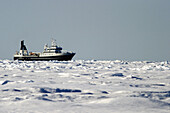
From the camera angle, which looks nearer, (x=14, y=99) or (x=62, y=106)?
(x=62, y=106)

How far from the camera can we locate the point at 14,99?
383cm

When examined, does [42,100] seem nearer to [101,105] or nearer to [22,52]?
[101,105]

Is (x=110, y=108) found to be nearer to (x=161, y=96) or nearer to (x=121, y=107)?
(x=121, y=107)

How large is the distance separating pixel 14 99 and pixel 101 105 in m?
1.41

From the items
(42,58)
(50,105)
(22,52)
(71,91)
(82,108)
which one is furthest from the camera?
(22,52)

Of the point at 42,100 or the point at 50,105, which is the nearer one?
the point at 50,105

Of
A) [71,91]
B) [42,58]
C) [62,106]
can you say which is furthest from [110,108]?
[42,58]

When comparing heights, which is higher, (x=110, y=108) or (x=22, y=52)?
(x=22, y=52)

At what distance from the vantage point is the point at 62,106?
3350 millimetres

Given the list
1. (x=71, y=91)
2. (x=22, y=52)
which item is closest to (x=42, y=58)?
(x=22, y=52)

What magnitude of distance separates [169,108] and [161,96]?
3.49 feet

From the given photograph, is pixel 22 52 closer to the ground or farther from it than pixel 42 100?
farther from it

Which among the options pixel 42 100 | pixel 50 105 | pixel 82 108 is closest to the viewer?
pixel 82 108

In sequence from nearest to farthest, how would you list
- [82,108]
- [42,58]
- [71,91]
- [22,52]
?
[82,108]
[71,91]
[42,58]
[22,52]
